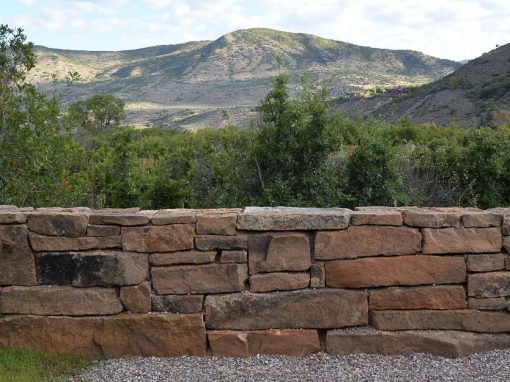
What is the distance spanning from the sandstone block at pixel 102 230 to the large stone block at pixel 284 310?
1.02m

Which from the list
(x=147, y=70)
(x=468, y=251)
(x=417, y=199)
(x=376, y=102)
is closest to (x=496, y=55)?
(x=376, y=102)

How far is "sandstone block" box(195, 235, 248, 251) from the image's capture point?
5141 millimetres

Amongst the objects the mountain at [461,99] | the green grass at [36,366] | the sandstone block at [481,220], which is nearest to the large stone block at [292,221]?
the sandstone block at [481,220]

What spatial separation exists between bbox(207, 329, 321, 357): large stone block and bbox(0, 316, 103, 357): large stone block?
1.07 meters

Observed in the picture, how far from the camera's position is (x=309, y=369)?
4895 mm

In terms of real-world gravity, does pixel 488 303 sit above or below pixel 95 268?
below

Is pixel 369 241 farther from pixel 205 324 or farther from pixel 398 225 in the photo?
pixel 205 324

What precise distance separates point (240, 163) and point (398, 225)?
→ 458 cm

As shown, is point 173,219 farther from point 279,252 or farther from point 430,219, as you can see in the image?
point 430,219

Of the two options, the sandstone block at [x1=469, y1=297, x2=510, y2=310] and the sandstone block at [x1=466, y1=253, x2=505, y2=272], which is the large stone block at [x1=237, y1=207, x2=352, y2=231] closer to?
the sandstone block at [x1=466, y1=253, x2=505, y2=272]

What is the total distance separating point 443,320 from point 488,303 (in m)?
0.44

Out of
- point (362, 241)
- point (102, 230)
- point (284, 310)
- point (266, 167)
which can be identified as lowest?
point (284, 310)

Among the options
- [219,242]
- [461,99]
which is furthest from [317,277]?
[461,99]

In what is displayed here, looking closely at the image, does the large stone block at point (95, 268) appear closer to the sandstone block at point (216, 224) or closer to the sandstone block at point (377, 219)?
the sandstone block at point (216, 224)
